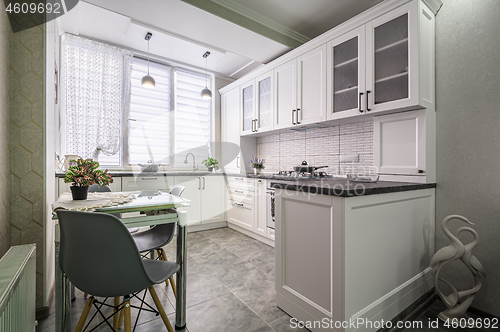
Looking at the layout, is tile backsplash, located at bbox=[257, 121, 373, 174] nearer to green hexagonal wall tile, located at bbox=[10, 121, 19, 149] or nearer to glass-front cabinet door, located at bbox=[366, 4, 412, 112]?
glass-front cabinet door, located at bbox=[366, 4, 412, 112]

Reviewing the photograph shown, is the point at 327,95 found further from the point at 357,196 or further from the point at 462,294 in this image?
the point at 462,294

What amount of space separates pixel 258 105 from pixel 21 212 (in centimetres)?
301

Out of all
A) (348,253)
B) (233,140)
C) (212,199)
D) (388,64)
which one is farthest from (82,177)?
(233,140)

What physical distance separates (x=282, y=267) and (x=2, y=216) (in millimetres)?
1842

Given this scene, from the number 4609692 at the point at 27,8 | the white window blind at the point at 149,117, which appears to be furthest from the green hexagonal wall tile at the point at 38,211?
the white window blind at the point at 149,117

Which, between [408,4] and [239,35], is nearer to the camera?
[408,4]

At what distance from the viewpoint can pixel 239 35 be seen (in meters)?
2.91

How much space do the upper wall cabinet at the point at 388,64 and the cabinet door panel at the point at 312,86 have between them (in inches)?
7.1

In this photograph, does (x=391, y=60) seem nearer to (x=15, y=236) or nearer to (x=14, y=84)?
(x=14, y=84)

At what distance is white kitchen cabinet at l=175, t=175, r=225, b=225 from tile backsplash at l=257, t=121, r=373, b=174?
988mm

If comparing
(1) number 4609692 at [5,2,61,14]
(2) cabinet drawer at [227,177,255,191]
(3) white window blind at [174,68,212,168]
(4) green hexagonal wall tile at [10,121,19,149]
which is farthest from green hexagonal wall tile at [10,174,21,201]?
(3) white window blind at [174,68,212,168]

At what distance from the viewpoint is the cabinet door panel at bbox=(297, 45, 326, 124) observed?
2.70 m

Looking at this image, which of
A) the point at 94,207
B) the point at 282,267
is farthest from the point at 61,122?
the point at 282,267

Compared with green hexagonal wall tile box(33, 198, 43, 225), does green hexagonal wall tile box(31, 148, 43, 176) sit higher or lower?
higher
